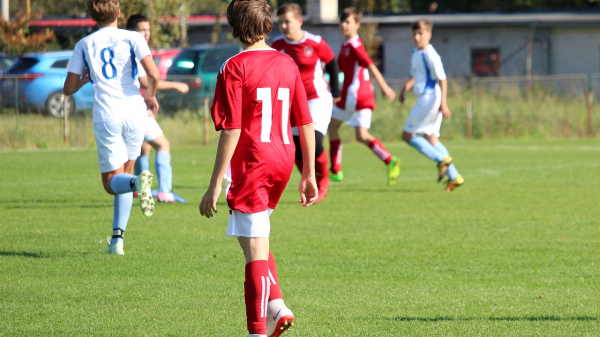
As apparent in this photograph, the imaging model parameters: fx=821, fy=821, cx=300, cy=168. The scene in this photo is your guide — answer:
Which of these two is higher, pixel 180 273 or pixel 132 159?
pixel 132 159

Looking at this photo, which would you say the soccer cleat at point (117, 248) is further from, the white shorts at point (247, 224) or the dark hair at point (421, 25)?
the dark hair at point (421, 25)

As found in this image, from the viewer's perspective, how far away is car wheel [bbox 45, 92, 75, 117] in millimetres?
18844

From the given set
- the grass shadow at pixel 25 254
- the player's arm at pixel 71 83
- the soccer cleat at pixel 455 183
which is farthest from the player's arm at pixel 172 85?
the soccer cleat at pixel 455 183

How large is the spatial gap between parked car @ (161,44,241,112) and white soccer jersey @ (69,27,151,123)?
13011 mm

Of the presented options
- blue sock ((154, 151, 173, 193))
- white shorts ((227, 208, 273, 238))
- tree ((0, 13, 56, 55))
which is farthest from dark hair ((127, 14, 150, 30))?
tree ((0, 13, 56, 55))

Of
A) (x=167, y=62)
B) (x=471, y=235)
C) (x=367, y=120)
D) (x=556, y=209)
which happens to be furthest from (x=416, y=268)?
(x=167, y=62)

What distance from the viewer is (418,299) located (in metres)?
5.23

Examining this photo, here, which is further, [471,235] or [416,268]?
[471,235]

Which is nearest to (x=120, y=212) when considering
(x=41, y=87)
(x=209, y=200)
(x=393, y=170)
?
(x=209, y=200)

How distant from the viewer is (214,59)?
2191cm

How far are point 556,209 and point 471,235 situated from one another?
6.96 ft

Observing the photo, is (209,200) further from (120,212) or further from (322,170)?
(322,170)

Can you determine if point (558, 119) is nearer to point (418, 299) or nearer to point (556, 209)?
point (556, 209)

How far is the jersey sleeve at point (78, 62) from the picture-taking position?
6469mm
